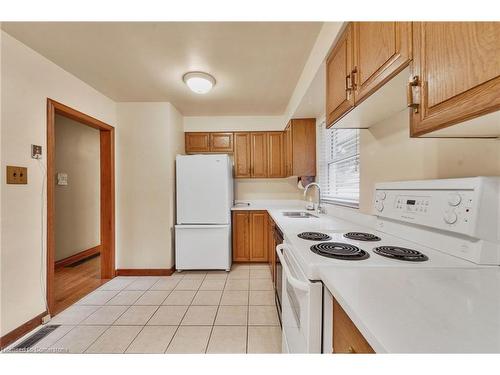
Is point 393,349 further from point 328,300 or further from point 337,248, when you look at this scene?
point 337,248

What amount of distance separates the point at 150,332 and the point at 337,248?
64.2 inches

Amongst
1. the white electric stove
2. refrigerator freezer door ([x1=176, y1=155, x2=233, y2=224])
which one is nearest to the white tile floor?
the white electric stove

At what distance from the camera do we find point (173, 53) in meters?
1.77

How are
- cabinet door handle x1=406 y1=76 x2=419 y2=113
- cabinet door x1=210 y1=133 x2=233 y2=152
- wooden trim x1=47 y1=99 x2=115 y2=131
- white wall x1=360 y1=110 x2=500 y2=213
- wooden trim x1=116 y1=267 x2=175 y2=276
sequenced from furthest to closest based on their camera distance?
cabinet door x1=210 y1=133 x2=233 y2=152, wooden trim x1=116 y1=267 x2=175 y2=276, wooden trim x1=47 y1=99 x2=115 y2=131, white wall x1=360 y1=110 x2=500 y2=213, cabinet door handle x1=406 y1=76 x2=419 y2=113

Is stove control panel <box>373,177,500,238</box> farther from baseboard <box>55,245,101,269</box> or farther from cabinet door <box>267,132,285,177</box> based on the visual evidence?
baseboard <box>55,245,101,269</box>

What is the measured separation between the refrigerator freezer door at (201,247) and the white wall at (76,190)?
1.87 meters

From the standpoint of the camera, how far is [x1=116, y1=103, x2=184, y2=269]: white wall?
281cm

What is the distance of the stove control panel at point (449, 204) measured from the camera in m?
0.73

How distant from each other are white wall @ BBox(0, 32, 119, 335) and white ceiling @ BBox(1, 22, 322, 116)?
0.20m

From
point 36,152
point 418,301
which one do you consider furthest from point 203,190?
point 418,301

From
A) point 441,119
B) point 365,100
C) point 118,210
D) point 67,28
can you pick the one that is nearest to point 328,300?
point 441,119

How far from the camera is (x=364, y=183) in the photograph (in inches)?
64.9

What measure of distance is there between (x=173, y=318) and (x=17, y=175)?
5.48ft

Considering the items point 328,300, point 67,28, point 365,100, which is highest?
point 67,28
